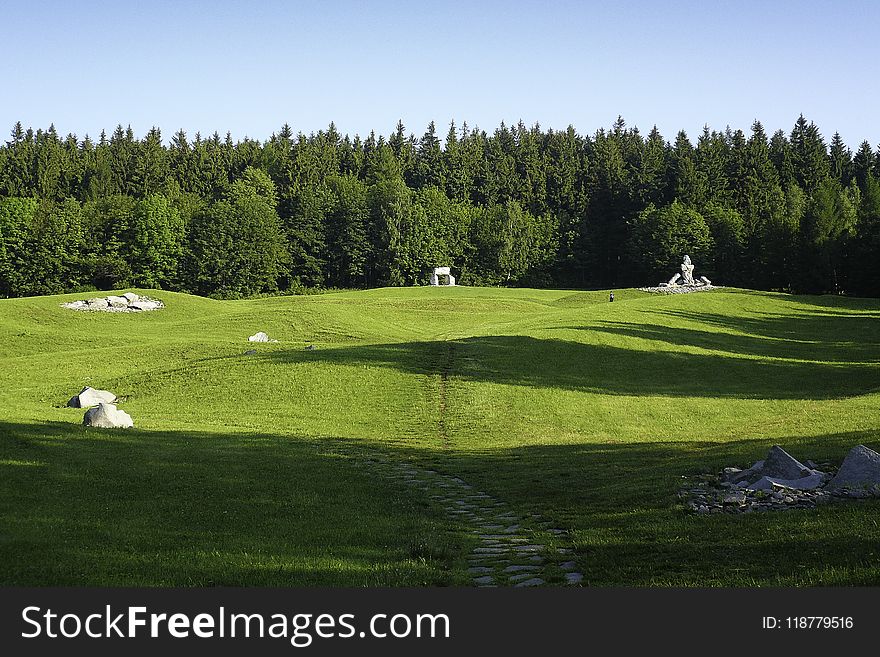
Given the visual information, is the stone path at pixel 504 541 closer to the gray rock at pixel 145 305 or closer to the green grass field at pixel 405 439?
the green grass field at pixel 405 439

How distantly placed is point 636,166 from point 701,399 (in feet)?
428

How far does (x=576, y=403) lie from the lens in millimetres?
37125

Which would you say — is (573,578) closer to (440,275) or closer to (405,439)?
(405,439)

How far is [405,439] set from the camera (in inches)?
1206

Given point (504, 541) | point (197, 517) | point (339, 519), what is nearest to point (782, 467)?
point (504, 541)

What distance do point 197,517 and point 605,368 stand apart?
33.5m

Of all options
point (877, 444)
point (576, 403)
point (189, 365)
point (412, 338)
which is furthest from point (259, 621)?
point (412, 338)

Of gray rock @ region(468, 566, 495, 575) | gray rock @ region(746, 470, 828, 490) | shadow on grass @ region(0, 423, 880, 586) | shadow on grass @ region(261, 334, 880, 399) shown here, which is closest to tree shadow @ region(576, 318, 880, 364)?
shadow on grass @ region(261, 334, 880, 399)

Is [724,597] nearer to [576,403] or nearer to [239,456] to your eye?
[239,456]

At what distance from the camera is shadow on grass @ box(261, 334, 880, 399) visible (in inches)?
1622

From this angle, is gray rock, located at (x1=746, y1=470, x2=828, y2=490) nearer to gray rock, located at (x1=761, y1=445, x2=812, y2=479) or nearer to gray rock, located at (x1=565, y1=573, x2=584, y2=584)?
gray rock, located at (x1=761, y1=445, x2=812, y2=479)

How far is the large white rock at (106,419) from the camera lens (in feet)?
87.9

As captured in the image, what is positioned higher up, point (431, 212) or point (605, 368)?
point (431, 212)

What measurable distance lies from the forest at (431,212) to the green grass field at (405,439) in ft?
147
